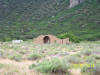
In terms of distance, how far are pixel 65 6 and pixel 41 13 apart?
1319 centimetres

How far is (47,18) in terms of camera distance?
63.3 metres

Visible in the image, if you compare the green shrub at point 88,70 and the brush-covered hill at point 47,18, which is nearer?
the green shrub at point 88,70

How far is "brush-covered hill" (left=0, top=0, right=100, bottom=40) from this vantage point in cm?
5044

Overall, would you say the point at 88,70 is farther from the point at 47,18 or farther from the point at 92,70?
the point at 47,18

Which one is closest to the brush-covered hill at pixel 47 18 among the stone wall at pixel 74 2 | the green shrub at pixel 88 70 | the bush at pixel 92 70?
the stone wall at pixel 74 2

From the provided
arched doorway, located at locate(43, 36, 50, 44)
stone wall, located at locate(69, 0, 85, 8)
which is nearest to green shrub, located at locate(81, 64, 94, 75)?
arched doorway, located at locate(43, 36, 50, 44)

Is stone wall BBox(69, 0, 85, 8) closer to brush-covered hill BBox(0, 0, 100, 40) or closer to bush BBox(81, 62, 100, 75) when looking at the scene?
brush-covered hill BBox(0, 0, 100, 40)

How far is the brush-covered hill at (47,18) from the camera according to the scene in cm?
5044

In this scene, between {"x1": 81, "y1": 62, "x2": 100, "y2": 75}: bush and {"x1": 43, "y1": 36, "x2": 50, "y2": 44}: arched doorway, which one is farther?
{"x1": 43, "y1": 36, "x2": 50, "y2": 44}: arched doorway

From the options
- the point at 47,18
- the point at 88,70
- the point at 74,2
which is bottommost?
the point at 88,70

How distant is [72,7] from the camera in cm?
6988

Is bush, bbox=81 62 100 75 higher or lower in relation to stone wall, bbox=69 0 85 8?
lower

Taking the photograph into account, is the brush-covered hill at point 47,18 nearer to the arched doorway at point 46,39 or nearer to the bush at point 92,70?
the arched doorway at point 46,39

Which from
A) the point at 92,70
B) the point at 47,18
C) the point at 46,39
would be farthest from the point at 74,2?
the point at 92,70
